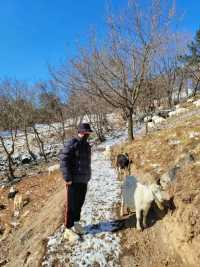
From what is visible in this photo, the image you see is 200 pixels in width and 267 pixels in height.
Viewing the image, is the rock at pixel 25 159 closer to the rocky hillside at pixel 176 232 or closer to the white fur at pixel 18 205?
the white fur at pixel 18 205

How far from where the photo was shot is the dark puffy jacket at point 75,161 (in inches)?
199

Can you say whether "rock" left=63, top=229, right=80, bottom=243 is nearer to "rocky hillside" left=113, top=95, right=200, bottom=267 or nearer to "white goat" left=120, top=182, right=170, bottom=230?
"rocky hillside" left=113, top=95, right=200, bottom=267

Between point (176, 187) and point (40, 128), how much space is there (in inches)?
1429

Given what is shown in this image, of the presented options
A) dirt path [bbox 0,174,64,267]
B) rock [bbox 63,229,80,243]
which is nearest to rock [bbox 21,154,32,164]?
dirt path [bbox 0,174,64,267]

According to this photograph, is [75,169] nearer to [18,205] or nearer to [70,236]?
[70,236]

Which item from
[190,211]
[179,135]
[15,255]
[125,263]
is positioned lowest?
[15,255]

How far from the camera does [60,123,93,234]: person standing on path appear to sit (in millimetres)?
5078

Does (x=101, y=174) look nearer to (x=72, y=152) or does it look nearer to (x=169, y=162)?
(x=169, y=162)

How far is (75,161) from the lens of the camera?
5203mm

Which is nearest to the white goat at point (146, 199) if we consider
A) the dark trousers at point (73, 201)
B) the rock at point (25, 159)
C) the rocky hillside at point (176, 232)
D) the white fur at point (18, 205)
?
the rocky hillside at point (176, 232)

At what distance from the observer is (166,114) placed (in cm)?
2412

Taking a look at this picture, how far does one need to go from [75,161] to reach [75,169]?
13 cm

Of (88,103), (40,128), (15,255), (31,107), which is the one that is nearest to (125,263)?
(15,255)

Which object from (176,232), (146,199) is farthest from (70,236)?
(176,232)
